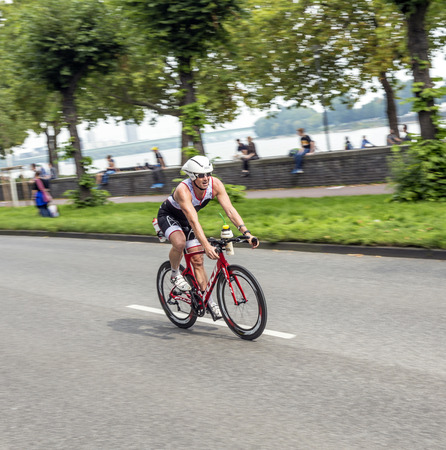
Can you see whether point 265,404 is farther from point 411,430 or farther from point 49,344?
point 49,344

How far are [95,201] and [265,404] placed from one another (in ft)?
61.6

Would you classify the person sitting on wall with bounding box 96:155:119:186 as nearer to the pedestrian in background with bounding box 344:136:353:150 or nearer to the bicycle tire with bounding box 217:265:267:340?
the pedestrian in background with bounding box 344:136:353:150

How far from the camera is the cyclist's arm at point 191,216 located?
217 inches

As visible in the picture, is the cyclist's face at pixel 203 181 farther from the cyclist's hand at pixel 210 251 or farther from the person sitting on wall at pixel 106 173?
the person sitting on wall at pixel 106 173

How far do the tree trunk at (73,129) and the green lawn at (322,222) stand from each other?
319cm

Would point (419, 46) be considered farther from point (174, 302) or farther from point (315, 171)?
point (174, 302)

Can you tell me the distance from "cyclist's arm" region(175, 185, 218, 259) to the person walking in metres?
15.3

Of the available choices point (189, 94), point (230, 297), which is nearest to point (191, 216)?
point (230, 297)

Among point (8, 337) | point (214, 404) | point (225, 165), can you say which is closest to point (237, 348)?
point (214, 404)

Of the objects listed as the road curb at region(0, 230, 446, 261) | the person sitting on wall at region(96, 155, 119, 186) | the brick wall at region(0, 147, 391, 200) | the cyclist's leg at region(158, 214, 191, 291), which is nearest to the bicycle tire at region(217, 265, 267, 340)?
the cyclist's leg at region(158, 214, 191, 291)

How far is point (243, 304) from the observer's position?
575 cm

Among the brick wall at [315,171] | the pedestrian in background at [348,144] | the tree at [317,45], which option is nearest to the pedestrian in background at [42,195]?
the brick wall at [315,171]

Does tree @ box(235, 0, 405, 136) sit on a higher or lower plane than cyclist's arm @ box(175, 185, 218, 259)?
higher

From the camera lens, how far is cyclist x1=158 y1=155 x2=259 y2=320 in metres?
5.53
